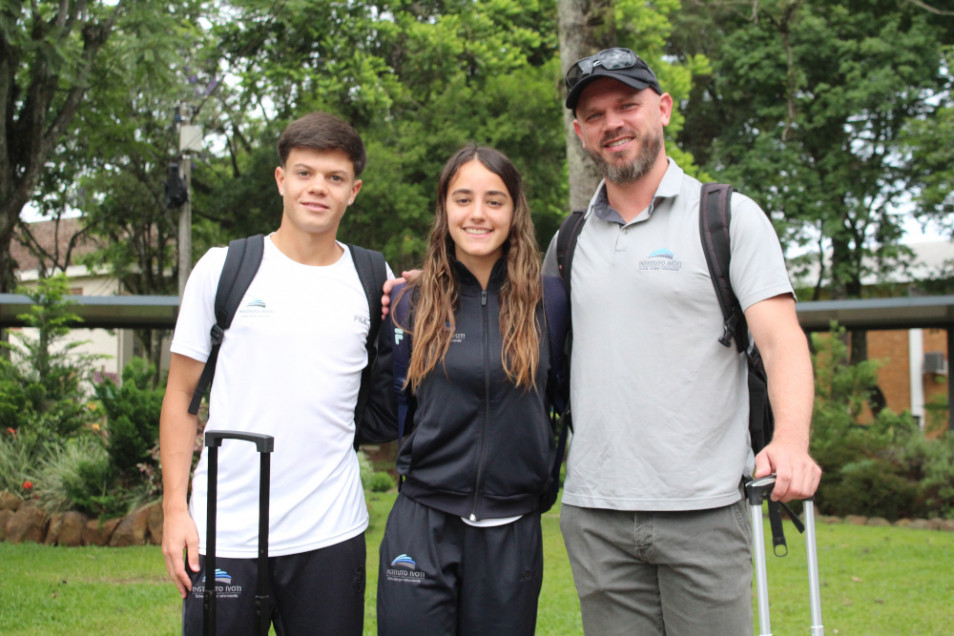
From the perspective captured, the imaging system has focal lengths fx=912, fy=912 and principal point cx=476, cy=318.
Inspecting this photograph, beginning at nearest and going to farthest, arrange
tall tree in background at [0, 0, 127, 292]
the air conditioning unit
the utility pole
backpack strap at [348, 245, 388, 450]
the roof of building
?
1. backpack strap at [348, 245, 388, 450]
2. tall tree in background at [0, 0, 127, 292]
3. the utility pole
4. the air conditioning unit
5. the roof of building

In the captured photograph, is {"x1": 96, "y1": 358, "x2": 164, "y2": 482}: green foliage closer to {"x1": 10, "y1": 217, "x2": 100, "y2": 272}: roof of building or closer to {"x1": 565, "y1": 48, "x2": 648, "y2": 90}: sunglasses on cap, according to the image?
{"x1": 565, "y1": 48, "x2": 648, "y2": 90}: sunglasses on cap

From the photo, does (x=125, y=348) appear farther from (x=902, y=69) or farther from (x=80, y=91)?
(x=902, y=69)

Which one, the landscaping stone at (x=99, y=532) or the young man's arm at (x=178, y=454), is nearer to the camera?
the young man's arm at (x=178, y=454)

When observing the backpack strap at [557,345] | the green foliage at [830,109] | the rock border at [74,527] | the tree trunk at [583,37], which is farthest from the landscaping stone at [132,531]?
the green foliage at [830,109]

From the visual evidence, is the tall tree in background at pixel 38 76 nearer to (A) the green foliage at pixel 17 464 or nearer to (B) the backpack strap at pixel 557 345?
(A) the green foliage at pixel 17 464

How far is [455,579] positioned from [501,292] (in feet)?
3.10

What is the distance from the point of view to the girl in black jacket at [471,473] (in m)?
2.87

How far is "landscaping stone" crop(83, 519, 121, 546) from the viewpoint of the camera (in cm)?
866

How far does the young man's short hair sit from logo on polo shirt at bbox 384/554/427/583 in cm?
137

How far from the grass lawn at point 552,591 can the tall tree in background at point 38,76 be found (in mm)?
5866

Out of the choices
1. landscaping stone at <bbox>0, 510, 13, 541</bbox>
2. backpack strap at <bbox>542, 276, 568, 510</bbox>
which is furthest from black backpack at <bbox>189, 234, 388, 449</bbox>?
landscaping stone at <bbox>0, 510, 13, 541</bbox>

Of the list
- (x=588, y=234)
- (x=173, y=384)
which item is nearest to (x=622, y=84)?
(x=588, y=234)

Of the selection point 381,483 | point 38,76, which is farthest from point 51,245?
point 381,483

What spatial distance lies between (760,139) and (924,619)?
15747 millimetres
